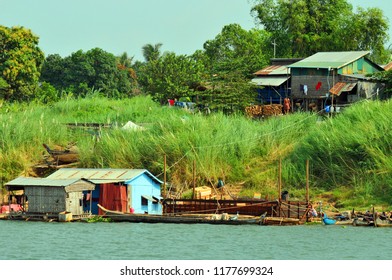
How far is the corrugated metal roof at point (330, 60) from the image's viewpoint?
51853 mm

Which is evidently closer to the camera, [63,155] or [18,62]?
[63,155]

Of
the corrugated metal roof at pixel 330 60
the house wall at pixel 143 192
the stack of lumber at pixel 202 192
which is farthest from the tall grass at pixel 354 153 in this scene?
the corrugated metal roof at pixel 330 60

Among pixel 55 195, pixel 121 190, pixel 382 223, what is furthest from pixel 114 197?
pixel 382 223

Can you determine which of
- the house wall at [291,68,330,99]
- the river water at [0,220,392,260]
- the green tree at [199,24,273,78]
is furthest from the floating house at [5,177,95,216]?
the green tree at [199,24,273,78]

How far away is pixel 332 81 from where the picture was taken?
169 feet

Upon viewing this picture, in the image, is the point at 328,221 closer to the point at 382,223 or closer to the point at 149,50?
the point at 382,223

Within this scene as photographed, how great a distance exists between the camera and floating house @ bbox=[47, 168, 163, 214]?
121ft

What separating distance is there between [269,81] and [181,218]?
2045 cm

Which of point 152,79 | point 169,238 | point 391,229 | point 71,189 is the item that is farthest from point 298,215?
point 152,79

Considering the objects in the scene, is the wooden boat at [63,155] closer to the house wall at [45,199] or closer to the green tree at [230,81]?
the house wall at [45,199]

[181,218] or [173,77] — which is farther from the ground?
[173,77]

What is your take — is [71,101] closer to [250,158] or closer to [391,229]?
[250,158]

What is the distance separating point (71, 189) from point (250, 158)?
9616mm

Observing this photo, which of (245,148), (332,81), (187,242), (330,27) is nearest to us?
(187,242)
